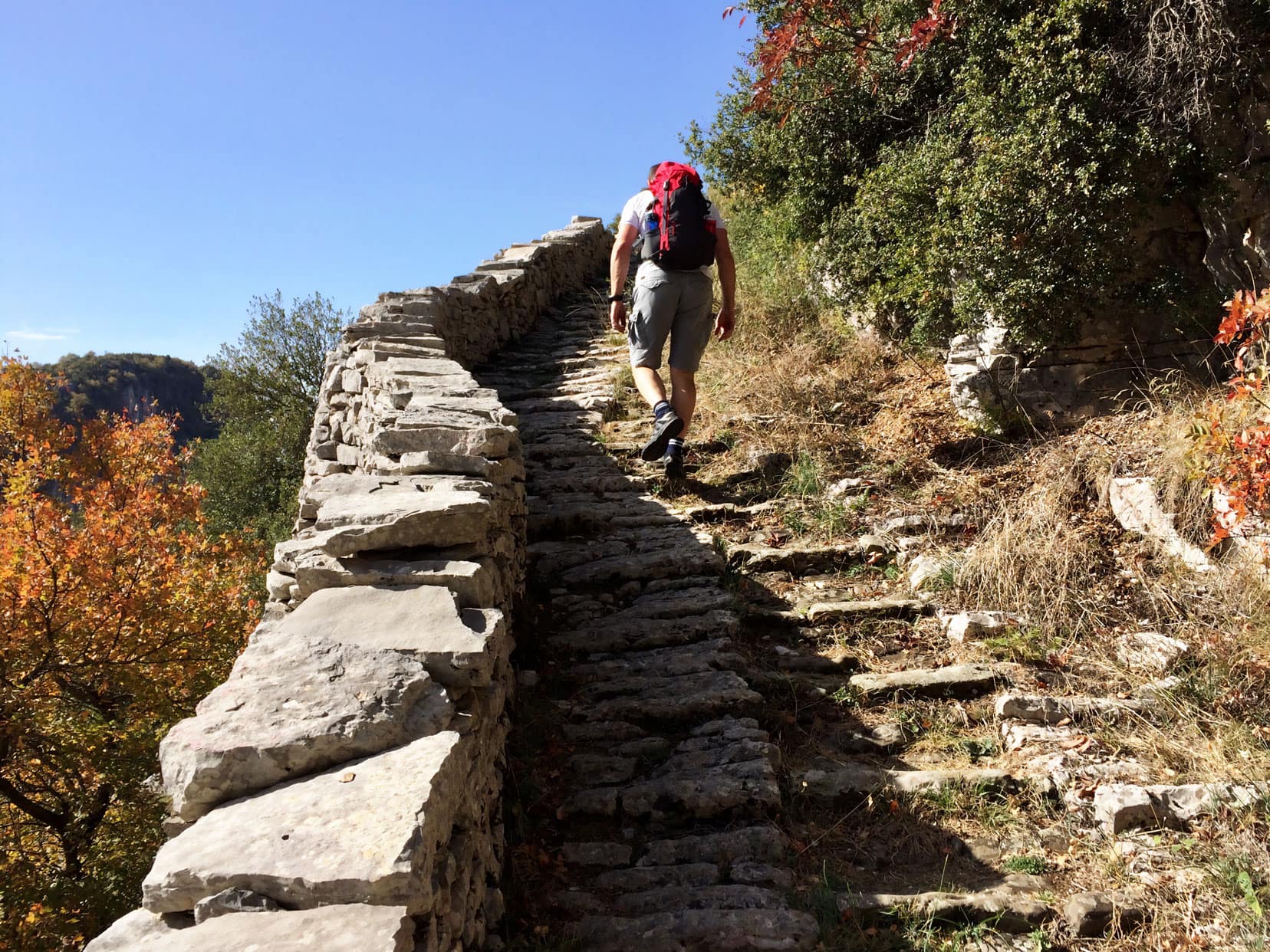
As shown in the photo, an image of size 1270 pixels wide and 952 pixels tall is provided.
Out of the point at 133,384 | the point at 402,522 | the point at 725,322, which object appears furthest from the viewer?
the point at 133,384

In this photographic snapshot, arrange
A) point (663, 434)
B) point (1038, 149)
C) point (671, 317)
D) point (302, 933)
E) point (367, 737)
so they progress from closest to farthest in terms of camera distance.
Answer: point (302, 933)
point (367, 737)
point (1038, 149)
point (663, 434)
point (671, 317)

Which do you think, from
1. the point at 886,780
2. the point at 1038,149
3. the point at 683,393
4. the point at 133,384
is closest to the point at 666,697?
the point at 886,780

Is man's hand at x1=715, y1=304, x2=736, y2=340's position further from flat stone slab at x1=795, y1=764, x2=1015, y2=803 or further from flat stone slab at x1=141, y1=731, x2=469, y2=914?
flat stone slab at x1=141, y1=731, x2=469, y2=914

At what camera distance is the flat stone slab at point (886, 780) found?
321 cm

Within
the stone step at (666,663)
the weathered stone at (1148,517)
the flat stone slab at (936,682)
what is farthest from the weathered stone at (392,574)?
the weathered stone at (1148,517)

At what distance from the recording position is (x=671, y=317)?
5.48 meters

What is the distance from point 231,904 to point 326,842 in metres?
0.20

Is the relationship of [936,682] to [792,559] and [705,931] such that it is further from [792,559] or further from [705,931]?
[705,931]

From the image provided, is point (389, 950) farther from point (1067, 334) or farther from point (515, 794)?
point (1067, 334)

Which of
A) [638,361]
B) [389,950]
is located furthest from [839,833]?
[638,361]

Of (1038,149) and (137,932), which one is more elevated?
(1038,149)

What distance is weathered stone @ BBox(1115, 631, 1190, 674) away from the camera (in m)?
3.79

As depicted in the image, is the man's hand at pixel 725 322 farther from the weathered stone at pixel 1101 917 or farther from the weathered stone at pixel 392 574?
the weathered stone at pixel 1101 917

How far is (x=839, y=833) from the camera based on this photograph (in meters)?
3.08
